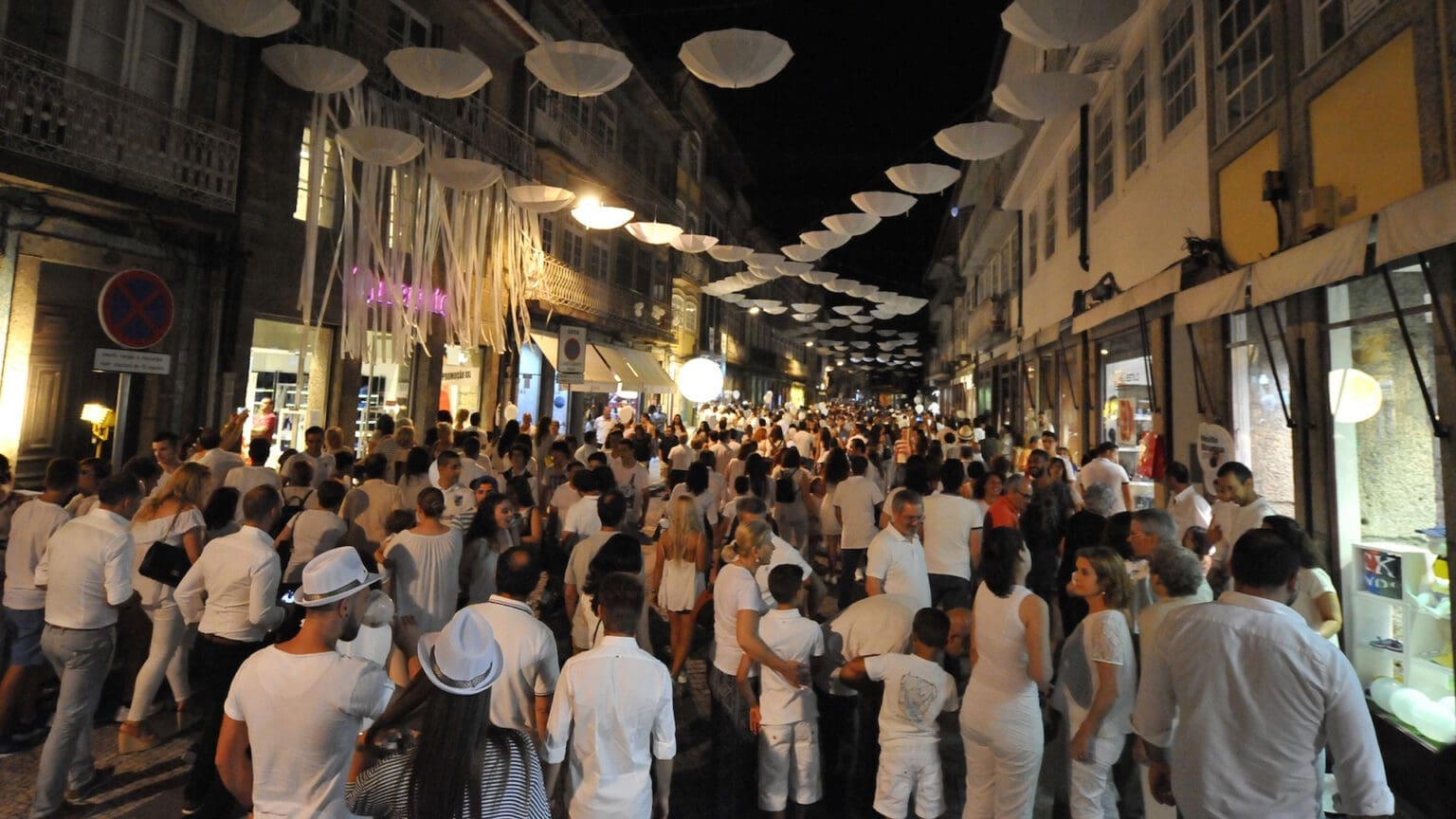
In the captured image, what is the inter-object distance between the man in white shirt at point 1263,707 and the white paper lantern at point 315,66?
9717 millimetres

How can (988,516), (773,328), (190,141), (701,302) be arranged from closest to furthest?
(988,516)
(190,141)
(701,302)
(773,328)

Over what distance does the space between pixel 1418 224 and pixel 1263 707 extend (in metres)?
3.59

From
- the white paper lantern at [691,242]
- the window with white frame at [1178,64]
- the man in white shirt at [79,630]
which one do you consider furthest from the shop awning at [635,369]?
the man in white shirt at [79,630]

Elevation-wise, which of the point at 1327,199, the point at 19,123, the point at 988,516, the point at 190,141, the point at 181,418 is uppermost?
the point at 190,141

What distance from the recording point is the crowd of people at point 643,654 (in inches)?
90.3

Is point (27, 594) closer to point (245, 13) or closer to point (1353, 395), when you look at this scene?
point (245, 13)

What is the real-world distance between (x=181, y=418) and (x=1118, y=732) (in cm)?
1217

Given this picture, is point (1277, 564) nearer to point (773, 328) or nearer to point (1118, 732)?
point (1118, 732)

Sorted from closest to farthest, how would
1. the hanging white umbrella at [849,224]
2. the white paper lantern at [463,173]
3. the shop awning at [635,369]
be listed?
1. the white paper lantern at [463,173]
2. the hanging white umbrella at [849,224]
3. the shop awning at [635,369]

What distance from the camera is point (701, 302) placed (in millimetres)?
33938

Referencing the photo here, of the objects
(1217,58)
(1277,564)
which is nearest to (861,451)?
(1217,58)

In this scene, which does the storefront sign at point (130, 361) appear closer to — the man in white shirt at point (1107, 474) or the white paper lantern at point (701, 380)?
the man in white shirt at point (1107, 474)

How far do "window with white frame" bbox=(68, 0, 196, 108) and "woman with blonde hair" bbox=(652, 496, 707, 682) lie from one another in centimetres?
985

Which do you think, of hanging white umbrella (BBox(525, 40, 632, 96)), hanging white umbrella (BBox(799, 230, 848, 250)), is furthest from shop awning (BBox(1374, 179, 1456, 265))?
hanging white umbrella (BBox(799, 230, 848, 250))
